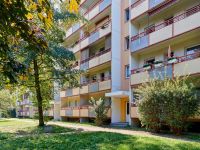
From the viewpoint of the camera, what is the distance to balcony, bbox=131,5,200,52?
21.9m

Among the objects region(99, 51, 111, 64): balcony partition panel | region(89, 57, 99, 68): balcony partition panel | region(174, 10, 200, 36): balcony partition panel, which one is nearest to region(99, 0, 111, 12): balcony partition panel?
region(99, 51, 111, 64): balcony partition panel

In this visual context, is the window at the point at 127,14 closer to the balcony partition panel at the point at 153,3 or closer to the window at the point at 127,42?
the window at the point at 127,42

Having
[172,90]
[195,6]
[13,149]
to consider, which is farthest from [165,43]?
[13,149]

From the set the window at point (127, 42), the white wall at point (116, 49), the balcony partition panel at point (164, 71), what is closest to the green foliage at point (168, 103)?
the balcony partition panel at point (164, 71)

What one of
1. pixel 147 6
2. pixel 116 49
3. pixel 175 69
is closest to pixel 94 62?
pixel 116 49

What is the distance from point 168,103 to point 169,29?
655 centimetres

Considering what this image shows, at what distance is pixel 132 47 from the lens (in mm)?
29453

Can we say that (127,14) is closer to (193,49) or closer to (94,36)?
(94,36)

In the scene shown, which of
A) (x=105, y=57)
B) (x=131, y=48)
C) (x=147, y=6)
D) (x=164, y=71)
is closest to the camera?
(x=164, y=71)

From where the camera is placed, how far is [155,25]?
27797 millimetres

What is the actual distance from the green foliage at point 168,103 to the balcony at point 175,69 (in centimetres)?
120

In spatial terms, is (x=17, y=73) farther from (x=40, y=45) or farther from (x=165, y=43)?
(x=165, y=43)

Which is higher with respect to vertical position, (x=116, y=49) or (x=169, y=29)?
(x=169, y=29)

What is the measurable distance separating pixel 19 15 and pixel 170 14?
24.1 meters
